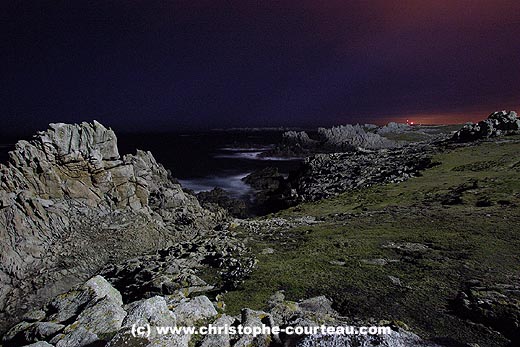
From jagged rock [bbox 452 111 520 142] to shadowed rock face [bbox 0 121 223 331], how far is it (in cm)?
5347

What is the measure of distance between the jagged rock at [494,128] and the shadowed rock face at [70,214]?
53.5m

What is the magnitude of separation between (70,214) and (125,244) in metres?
5.94

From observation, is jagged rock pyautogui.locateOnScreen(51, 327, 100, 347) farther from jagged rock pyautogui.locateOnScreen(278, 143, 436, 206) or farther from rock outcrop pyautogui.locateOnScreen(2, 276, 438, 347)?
jagged rock pyautogui.locateOnScreen(278, 143, 436, 206)

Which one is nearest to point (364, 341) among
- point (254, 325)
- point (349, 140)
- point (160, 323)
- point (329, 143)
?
point (254, 325)

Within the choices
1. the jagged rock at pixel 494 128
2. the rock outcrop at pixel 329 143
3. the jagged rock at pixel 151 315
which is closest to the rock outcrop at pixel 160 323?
the jagged rock at pixel 151 315

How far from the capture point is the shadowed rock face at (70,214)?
935 inches

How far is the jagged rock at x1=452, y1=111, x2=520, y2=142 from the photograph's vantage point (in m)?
55.6

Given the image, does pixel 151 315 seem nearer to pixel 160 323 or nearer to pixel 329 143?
pixel 160 323

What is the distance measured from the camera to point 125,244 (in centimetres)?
2936

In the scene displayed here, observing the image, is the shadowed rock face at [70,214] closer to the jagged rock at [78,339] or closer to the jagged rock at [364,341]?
the jagged rock at [78,339]

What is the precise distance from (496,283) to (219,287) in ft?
36.6

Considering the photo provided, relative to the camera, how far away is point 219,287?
13383mm

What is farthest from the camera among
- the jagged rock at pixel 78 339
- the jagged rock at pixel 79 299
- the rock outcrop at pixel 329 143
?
the rock outcrop at pixel 329 143

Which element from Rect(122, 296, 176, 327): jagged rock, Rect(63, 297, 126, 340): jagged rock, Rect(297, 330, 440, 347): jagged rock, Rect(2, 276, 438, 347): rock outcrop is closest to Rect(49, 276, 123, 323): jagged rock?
Rect(2, 276, 438, 347): rock outcrop
